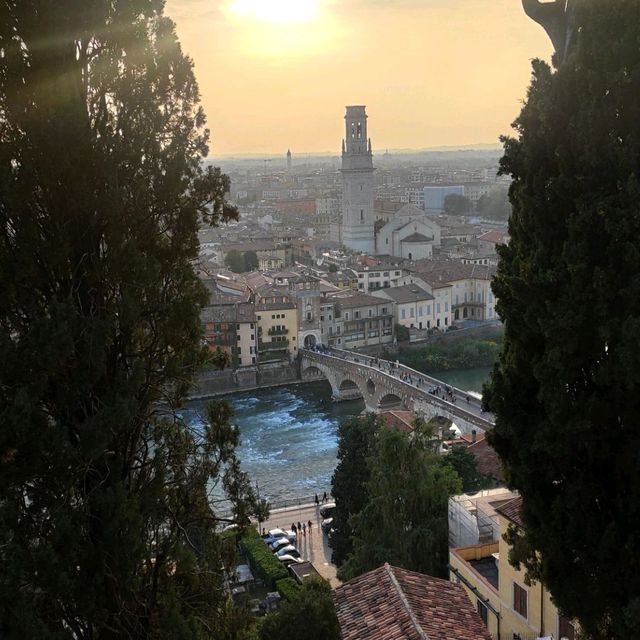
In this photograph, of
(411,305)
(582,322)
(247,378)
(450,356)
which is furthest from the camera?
(411,305)

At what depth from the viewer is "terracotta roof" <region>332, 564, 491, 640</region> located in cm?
577

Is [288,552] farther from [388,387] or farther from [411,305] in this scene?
[411,305]

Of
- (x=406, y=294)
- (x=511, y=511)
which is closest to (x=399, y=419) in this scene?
(x=511, y=511)

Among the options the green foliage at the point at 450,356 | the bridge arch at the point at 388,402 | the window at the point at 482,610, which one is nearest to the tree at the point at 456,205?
the green foliage at the point at 450,356

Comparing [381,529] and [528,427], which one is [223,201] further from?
[381,529]

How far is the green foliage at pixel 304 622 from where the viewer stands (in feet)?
14.2

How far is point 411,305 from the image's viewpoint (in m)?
28.8

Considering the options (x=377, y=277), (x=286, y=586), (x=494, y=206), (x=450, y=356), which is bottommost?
(x=286, y=586)

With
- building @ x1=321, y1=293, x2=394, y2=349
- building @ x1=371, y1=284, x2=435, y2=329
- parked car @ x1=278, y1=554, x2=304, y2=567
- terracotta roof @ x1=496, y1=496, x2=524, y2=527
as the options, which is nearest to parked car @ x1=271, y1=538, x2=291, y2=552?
parked car @ x1=278, y1=554, x2=304, y2=567

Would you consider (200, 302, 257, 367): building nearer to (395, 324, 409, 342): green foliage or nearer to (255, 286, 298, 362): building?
(255, 286, 298, 362): building

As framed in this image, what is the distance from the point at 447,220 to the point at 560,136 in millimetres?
51572

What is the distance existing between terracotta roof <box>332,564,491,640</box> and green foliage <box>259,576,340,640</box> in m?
1.27

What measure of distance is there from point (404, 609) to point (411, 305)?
23.2 metres

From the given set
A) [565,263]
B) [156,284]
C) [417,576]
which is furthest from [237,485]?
[417,576]
